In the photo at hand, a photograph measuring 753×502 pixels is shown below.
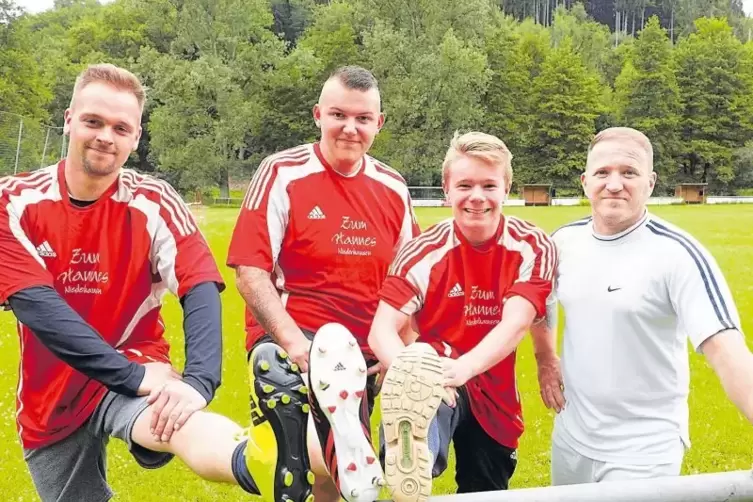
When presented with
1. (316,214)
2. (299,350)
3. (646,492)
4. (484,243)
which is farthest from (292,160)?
(646,492)

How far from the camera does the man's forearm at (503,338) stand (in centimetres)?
338

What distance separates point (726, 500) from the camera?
99.8 inches

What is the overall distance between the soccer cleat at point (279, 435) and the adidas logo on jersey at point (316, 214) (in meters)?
1.51

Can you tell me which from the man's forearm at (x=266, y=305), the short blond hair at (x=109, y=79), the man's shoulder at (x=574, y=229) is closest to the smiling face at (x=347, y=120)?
the man's forearm at (x=266, y=305)

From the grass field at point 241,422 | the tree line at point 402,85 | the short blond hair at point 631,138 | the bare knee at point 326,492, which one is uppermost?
the tree line at point 402,85

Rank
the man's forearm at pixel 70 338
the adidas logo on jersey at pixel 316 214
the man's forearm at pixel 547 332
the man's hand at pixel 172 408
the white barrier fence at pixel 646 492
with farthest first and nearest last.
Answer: the adidas logo on jersey at pixel 316 214 → the man's forearm at pixel 547 332 → the man's forearm at pixel 70 338 → the man's hand at pixel 172 408 → the white barrier fence at pixel 646 492

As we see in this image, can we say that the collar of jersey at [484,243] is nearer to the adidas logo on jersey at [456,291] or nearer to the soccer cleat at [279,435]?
the adidas logo on jersey at [456,291]

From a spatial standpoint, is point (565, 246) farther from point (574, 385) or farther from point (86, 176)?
point (86, 176)

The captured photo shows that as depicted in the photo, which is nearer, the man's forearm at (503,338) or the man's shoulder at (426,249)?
the man's forearm at (503,338)

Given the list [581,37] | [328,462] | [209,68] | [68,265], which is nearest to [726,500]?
[328,462]

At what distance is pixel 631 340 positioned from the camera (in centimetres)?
337

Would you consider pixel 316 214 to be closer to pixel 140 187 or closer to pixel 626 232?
pixel 140 187

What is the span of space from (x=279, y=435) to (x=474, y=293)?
1.44m

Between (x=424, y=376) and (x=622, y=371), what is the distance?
1275 mm
